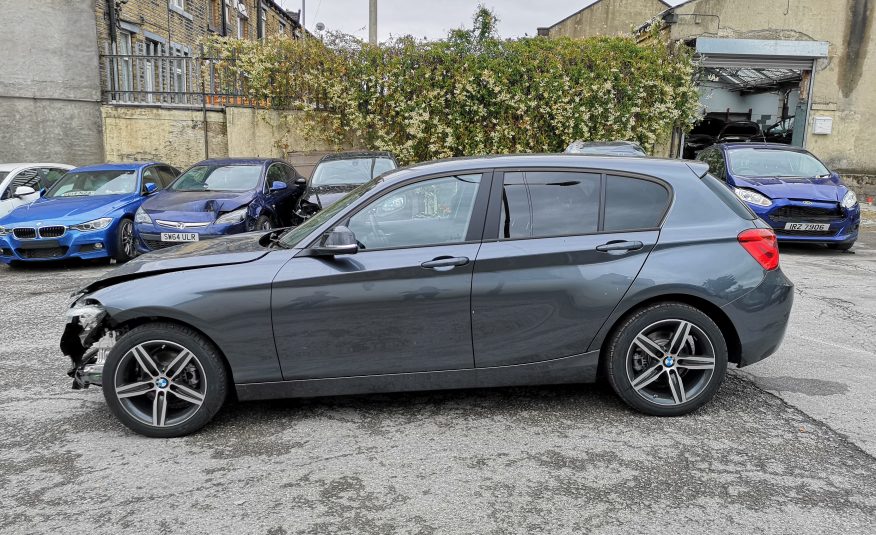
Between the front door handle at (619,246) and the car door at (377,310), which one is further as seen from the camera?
the front door handle at (619,246)

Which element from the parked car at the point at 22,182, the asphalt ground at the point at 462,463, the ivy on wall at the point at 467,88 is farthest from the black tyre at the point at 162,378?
the ivy on wall at the point at 467,88

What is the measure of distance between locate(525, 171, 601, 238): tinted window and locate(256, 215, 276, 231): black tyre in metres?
6.14

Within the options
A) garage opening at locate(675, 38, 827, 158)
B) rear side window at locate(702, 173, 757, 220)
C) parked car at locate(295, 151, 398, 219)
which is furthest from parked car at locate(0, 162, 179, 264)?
garage opening at locate(675, 38, 827, 158)

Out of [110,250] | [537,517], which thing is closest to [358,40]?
[110,250]

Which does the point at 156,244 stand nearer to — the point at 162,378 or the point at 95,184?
the point at 95,184

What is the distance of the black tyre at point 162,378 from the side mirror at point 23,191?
26.2ft

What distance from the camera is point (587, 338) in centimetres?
381

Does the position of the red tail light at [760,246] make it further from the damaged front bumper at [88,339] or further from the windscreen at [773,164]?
the windscreen at [773,164]

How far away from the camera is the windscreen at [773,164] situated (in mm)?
10406

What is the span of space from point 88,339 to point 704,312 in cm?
375

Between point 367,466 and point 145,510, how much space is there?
3.52ft

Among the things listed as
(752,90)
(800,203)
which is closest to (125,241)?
(800,203)

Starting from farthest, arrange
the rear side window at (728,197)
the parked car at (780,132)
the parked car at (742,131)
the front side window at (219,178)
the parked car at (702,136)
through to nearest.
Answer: the parked car at (742,131) → the parked car at (780,132) → the parked car at (702,136) → the front side window at (219,178) → the rear side window at (728,197)

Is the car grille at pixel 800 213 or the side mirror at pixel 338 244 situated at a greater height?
the side mirror at pixel 338 244
